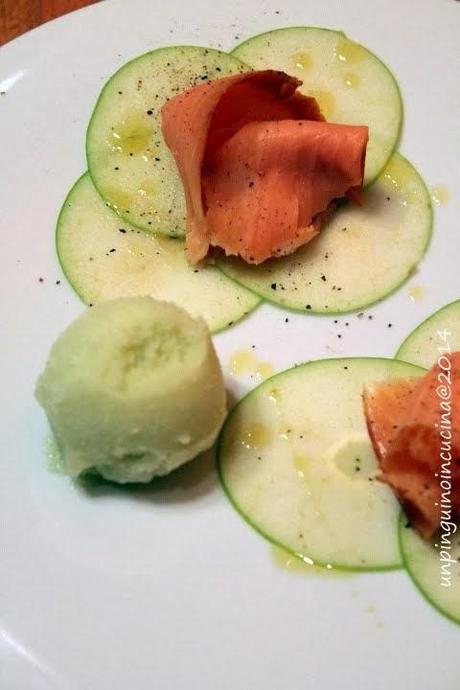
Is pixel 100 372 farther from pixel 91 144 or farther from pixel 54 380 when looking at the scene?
pixel 91 144

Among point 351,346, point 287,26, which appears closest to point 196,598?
point 351,346

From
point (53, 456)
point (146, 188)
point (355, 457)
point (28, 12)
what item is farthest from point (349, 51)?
point (53, 456)

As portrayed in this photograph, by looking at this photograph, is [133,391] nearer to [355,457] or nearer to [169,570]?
[169,570]

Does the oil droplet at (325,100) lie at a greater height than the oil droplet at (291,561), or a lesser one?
greater

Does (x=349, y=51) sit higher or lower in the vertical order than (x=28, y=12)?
lower

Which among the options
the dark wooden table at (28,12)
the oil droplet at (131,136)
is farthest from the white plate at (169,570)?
the dark wooden table at (28,12)

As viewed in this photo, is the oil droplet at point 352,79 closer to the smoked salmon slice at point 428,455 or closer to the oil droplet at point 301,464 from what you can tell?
the smoked salmon slice at point 428,455
